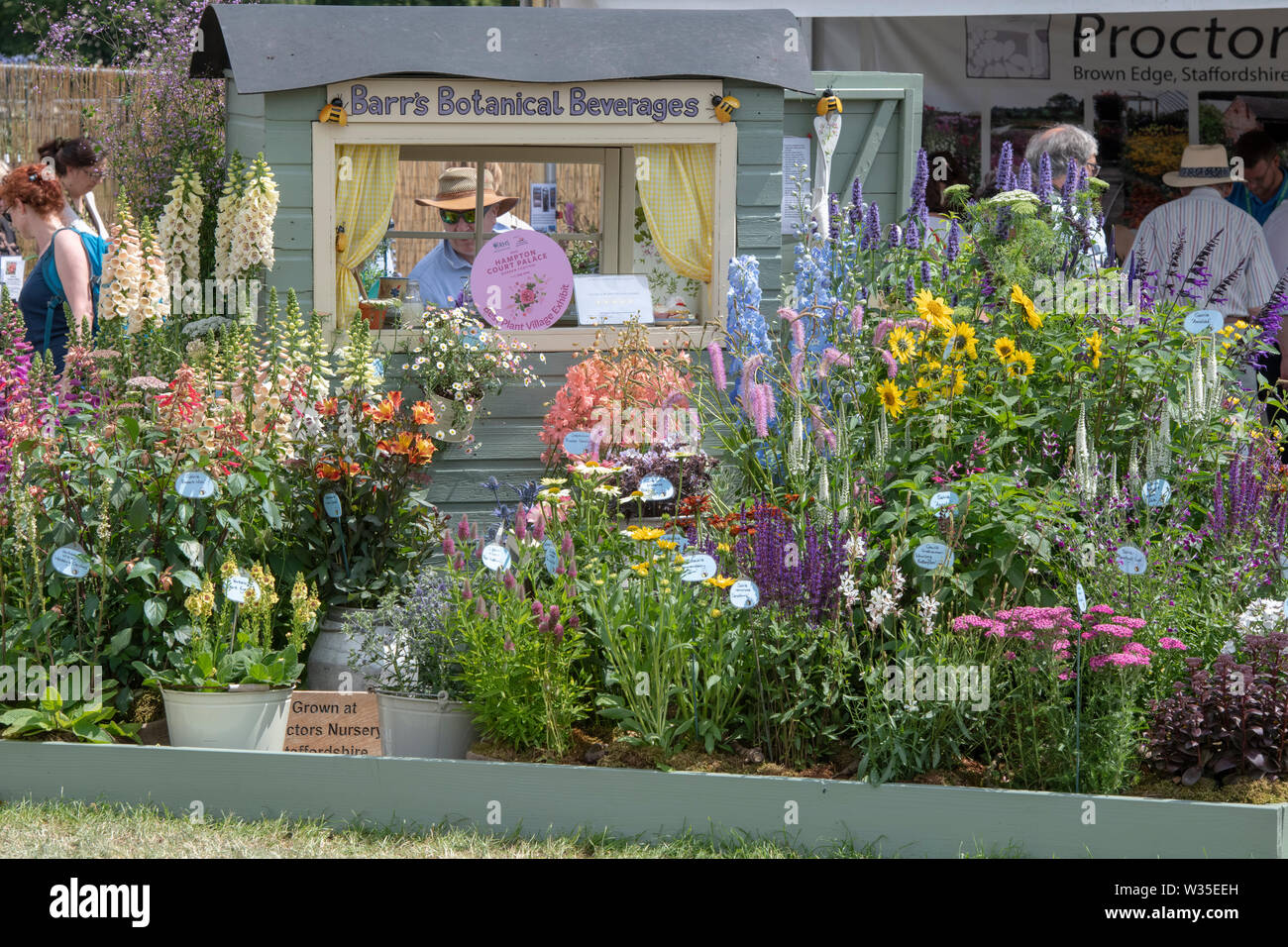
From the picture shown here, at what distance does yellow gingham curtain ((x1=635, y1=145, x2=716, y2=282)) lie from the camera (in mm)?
5680

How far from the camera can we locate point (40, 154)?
6145mm

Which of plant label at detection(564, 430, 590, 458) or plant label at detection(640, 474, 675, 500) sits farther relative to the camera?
plant label at detection(564, 430, 590, 458)

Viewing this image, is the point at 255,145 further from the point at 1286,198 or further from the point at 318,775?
the point at 1286,198

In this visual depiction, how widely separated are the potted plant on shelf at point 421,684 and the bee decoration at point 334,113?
2.11m

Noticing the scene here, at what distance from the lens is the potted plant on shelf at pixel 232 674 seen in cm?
366

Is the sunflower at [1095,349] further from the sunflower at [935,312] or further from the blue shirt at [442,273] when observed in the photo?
the blue shirt at [442,273]

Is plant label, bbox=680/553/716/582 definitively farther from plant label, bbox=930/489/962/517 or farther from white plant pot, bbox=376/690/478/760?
white plant pot, bbox=376/690/478/760

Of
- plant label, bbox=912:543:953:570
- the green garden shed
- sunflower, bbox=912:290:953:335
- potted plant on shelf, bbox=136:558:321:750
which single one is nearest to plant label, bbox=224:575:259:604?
potted plant on shelf, bbox=136:558:321:750

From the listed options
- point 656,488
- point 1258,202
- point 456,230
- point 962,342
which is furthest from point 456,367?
point 1258,202

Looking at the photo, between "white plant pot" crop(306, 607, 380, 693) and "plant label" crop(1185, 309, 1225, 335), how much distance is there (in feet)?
8.06

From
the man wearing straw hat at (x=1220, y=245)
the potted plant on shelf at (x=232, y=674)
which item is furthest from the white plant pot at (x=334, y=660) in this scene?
the man wearing straw hat at (x=1220, y=245)

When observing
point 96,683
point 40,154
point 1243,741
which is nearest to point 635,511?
point 96,683

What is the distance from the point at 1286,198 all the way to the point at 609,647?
16.4 ft

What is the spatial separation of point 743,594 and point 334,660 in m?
1.40
